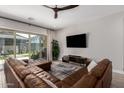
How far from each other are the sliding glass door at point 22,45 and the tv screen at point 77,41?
1.76 m

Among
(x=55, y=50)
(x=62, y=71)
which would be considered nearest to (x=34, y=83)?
(x=62, y=71)

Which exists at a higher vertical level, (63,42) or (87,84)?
(63,42)

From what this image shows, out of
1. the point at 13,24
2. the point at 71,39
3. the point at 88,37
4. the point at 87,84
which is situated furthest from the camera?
the point at 71,39

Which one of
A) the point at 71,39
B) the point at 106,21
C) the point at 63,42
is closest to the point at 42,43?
the point at 63,42

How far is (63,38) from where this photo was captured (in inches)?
271

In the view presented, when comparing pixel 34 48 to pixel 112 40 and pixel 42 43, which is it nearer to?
pixel 42 43

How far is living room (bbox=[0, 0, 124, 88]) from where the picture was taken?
3578 mm

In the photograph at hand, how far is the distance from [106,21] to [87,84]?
4029 millimetres

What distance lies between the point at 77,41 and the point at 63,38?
1.38 meters

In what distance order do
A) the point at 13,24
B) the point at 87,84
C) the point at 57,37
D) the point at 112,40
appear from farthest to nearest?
the point at 57,37 → the point at 13,24 → the point at 112,40 → the point at 87,84

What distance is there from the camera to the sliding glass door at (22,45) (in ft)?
16.1

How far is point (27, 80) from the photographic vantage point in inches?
52.9

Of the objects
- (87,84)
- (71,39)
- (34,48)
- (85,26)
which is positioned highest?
(85,26)
